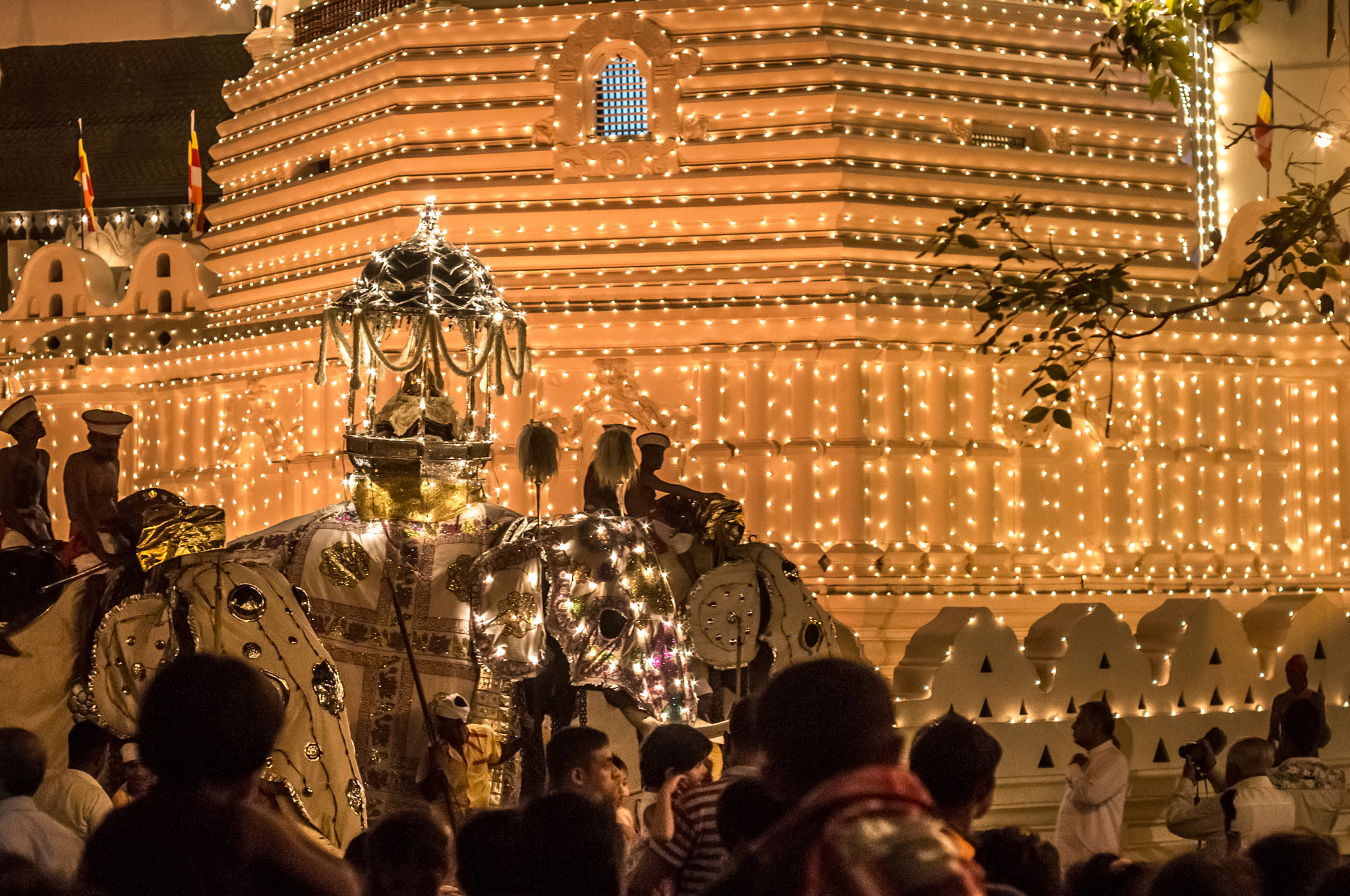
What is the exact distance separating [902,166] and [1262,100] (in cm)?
694

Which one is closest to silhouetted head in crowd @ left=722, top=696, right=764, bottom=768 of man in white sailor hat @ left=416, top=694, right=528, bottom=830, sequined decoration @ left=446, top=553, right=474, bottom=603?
man in white sailor hat @ left=416, top=694, right=528, bottom=830

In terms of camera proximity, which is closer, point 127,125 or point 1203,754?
point 1203,754

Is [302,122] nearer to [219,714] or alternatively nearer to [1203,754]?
[1203,754]

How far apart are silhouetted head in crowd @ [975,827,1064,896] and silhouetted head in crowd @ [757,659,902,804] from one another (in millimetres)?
1463

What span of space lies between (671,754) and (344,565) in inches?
122

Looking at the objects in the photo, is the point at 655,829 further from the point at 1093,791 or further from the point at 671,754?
the point at 1093,791

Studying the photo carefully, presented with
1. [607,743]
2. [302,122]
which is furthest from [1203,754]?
[302,122]

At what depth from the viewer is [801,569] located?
15.4m

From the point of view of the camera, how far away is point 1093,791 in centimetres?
820

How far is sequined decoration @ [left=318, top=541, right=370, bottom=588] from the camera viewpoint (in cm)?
852

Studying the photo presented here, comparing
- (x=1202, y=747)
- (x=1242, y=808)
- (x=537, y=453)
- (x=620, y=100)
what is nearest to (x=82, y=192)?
(x=620, y=100)

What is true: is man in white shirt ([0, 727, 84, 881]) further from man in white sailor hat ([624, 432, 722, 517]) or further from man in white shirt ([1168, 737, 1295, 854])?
man in white shirt ([1168, 737, 1295, 854])

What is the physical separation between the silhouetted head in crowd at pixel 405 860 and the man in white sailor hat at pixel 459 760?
3384 mm

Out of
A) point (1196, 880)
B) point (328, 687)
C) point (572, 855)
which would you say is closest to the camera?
point (572, 855)
